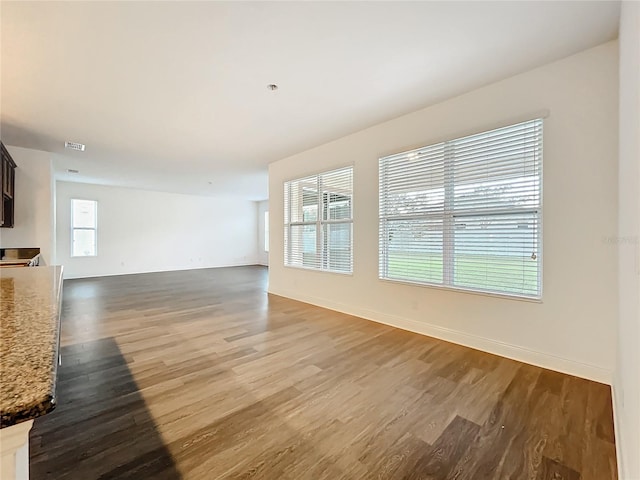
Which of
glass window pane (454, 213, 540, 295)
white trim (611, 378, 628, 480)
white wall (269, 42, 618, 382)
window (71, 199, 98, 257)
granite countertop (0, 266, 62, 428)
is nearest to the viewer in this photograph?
granite countertop (0, 266, 62, 428)

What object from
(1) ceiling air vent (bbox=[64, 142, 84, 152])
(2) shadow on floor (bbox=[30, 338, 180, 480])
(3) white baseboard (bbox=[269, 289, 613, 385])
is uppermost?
(1) ceiling air vent (bbox=[64, 142, 84, 152])

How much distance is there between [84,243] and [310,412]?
29.4ft

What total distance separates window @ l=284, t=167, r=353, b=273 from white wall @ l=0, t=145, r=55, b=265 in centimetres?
396

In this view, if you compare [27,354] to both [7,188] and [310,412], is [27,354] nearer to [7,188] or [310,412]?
[310,412]

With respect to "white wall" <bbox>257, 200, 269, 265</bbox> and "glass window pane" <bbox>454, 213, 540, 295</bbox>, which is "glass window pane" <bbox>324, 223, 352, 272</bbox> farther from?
"white wall" <bbox>257, 200, 269, 265</bbox>

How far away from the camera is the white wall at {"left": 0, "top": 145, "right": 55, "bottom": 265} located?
4.64m

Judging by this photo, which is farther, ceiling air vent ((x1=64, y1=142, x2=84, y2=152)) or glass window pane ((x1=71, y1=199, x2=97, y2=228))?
glass window pane ((x1=71, y1=199, x2=97, y2=228))

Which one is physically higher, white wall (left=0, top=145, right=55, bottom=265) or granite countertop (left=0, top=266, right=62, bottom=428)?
white wall (left=0, top=145, right=55, bottom=265)

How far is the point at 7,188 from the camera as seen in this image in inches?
166

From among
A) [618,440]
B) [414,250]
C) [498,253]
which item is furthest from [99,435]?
[498,253]

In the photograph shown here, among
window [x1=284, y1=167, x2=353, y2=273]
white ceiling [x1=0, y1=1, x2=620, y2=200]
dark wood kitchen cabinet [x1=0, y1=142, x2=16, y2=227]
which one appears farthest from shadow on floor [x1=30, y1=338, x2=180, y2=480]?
dark wood kitchen cabinet [x1=0, y1=142, x2=16, y2=227]

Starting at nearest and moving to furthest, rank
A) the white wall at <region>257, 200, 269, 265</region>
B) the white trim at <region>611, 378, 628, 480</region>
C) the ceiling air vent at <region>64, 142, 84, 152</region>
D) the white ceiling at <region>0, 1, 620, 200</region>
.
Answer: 1. the white trim at <region>611, 378, 628, 480</region>
2. the white ceiling at <region>0, 1, 620, 200</region>
3. the ceiling air vent at <region>64, 142, 84, 152</region>
4. the white wall at <region>257, 200, 269, 265</region>

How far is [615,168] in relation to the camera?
224 centimetres

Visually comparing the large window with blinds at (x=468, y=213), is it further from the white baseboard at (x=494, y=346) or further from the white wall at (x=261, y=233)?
the white wall at (x=261, y=233)
